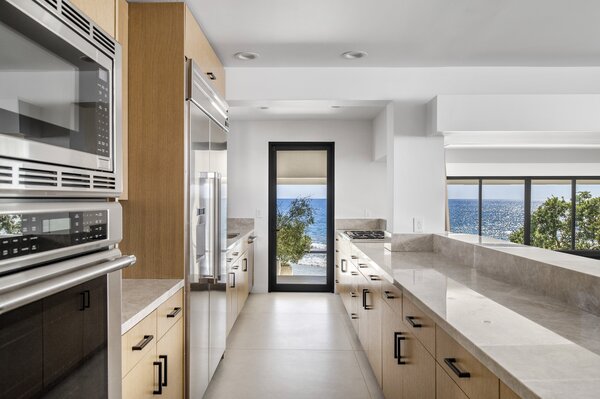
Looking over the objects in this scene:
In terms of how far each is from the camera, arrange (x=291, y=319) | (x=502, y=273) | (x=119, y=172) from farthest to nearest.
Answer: (x=291, y=319) < (x=502, y=273) < (x=119, y=172)

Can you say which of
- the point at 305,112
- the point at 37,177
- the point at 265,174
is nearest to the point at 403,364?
the point at 37,177

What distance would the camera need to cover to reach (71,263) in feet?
3.33

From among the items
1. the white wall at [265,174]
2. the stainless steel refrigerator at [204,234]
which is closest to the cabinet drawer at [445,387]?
the stainless steel refrigerator at [204,234]

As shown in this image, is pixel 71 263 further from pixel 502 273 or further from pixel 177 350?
pixel 502 273

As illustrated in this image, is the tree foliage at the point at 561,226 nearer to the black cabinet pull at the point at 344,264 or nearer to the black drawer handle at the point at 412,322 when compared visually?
the black cabinet pull at the point at 344,264

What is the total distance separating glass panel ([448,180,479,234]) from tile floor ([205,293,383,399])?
2.48 meters

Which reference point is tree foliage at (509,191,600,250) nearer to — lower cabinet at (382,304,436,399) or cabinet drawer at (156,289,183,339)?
lower cabinet at (382,304,436,399)

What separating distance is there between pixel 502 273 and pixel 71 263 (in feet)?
7.06

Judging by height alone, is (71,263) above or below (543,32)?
below

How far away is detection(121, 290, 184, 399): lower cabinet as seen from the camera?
1.53 m

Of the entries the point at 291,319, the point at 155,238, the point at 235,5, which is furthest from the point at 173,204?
the point at 291,319

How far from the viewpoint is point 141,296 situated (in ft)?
6.07

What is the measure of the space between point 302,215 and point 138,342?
404cm

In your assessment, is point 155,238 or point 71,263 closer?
point 71,263
